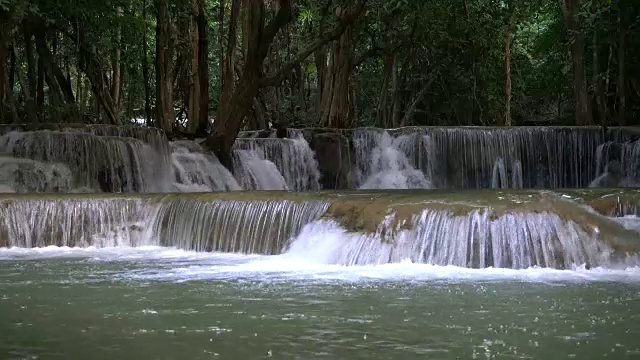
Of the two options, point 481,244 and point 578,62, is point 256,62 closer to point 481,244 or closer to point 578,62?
point 481,244

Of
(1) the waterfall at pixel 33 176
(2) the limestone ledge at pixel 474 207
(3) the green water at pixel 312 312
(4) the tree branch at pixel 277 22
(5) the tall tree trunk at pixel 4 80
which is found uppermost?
(4) the tree branch at pixel 277 22

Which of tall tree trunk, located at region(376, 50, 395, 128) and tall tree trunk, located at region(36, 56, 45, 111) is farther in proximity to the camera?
tall tree trunk, located at region(376, 50, 395, 128)

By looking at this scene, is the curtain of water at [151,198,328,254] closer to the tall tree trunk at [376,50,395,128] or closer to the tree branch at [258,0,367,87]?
the tree branch at [258,0,367,87]

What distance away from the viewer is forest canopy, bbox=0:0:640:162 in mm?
17636

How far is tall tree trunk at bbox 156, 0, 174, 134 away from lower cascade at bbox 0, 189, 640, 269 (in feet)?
23.1

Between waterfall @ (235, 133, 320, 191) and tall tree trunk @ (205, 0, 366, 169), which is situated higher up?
tall tree trunk @ (205, 0, 366, 169)

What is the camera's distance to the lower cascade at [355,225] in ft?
30.5

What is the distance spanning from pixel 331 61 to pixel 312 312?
16326 mm

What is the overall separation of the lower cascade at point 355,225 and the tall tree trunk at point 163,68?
7.05 meters

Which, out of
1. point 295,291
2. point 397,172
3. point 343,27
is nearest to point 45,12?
point 343,27

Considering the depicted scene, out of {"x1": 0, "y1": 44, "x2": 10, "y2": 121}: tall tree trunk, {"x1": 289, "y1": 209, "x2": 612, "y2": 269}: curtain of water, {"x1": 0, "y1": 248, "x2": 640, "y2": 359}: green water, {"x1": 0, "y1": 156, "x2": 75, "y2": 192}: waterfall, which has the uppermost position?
{"x1": 0, "y1": 44, "x2": 10, "y2": 121}: tall tree trunk

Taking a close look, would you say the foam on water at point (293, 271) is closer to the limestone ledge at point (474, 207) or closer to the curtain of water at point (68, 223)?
the limestone ledge at point (474, 207)

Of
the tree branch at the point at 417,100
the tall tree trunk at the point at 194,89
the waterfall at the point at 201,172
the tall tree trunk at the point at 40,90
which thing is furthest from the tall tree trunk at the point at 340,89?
the tall tree trunk at the point at 40,90

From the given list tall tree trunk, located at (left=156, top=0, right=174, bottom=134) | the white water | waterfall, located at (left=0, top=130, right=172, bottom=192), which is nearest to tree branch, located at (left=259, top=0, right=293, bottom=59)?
waterfall, located at (left=0, top=130, right=172, bottom=192)
